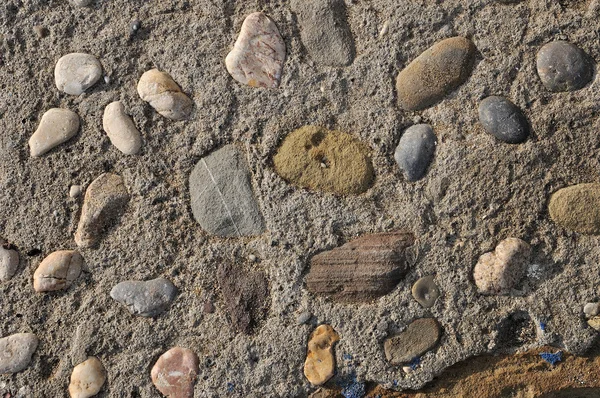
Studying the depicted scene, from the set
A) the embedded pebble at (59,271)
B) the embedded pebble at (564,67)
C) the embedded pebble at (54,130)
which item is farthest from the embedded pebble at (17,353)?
the embedded pebble at (564,67)

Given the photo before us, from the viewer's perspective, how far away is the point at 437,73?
1.41 metres

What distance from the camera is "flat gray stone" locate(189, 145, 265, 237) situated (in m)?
1.44

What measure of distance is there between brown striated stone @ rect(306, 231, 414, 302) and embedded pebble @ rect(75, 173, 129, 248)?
49 cm

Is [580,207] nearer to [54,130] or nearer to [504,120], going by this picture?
[504,120]

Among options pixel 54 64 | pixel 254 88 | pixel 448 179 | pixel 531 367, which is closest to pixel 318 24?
pixel 254 88

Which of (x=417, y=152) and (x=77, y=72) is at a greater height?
(x=77, y=72)

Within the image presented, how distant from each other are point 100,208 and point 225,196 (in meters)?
0.30

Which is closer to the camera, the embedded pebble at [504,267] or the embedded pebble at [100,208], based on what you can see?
the embedded pebble at [504,267]

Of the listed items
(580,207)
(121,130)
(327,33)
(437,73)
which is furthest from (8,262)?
(580,207)

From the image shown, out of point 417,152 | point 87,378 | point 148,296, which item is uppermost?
point 417,152

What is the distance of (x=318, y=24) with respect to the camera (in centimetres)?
147

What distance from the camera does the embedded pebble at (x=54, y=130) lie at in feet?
4.93

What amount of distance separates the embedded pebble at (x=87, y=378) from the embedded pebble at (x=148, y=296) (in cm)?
15

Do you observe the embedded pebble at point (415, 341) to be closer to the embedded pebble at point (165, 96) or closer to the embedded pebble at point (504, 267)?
the embedded pebble at point (504, 267)
